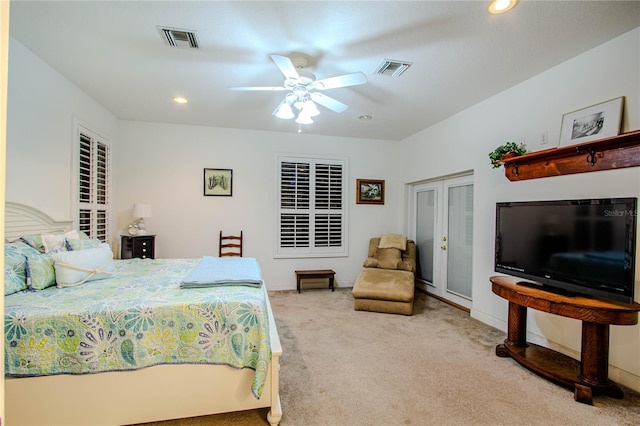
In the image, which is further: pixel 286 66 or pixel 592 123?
pixel 592 123

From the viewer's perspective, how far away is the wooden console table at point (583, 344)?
203 centimetres

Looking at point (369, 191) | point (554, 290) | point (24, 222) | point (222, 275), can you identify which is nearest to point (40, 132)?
point (24, 222)

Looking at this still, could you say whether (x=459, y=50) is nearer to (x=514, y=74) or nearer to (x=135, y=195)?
(x=514, y=74)

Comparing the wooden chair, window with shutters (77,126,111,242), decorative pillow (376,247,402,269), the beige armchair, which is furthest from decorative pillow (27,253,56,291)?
decorative pillow (376,247,402,269)

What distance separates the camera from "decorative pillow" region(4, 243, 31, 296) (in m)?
1.97

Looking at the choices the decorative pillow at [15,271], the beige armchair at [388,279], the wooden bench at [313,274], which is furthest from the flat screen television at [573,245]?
the decorative pillow at [15,271]

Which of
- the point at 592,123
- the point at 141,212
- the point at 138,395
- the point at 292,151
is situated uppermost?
the point at 292,151

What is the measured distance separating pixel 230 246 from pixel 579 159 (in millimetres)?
4420

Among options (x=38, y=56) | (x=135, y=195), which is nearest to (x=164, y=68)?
(x=38, y=56)

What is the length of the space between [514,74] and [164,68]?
11.2 feet

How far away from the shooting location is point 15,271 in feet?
6.76

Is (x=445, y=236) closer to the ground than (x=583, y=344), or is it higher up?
higher up

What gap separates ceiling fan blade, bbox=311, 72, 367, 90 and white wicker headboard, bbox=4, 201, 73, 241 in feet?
8.93

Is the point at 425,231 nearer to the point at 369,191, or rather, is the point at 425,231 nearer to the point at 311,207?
the point at 369,191
